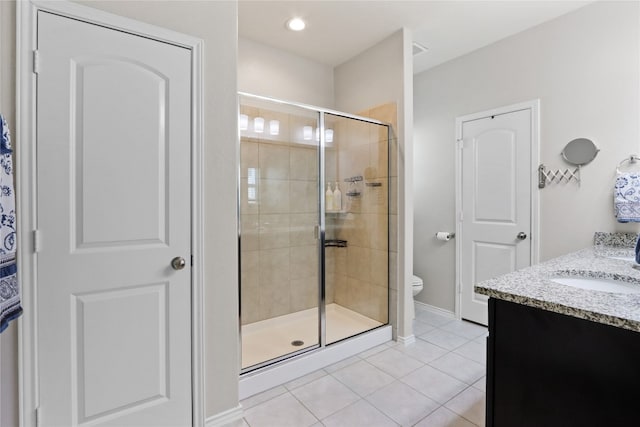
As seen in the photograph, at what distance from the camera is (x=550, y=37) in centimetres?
260

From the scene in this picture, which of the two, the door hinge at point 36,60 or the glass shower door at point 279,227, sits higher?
the door hinge at point 36,60

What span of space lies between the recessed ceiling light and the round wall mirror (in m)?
2.33

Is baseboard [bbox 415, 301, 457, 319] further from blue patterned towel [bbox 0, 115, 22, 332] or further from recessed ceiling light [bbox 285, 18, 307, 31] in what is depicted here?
blue patterned towel [bbox 0, 115, 22, 332]

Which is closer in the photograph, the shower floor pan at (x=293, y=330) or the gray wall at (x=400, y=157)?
the shower floor pan at (x=293, y=330)

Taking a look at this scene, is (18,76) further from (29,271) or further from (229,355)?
(229,355)

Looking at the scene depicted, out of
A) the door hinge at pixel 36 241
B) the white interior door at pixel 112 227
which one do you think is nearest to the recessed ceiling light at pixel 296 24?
the white interior door at pixel 112 227

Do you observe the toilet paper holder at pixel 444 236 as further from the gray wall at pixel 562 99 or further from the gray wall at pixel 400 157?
the gray wall at pixel 400 157

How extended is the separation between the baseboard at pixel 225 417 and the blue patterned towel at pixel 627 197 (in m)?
2.76

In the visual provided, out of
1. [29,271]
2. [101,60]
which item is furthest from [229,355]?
[101,60]

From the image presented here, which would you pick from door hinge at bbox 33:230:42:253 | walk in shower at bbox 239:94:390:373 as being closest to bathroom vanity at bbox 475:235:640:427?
walk in shower at bbox 239:94:390:373

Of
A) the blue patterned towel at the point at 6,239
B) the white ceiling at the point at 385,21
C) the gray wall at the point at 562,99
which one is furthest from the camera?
the white ceiling at the point at 385,21

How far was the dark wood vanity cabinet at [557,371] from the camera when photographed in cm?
98

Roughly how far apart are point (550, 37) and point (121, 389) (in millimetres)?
3764

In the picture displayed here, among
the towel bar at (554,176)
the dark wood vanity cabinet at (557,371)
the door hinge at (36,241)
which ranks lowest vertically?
the dark wood vanity cabinet at (557,371)
